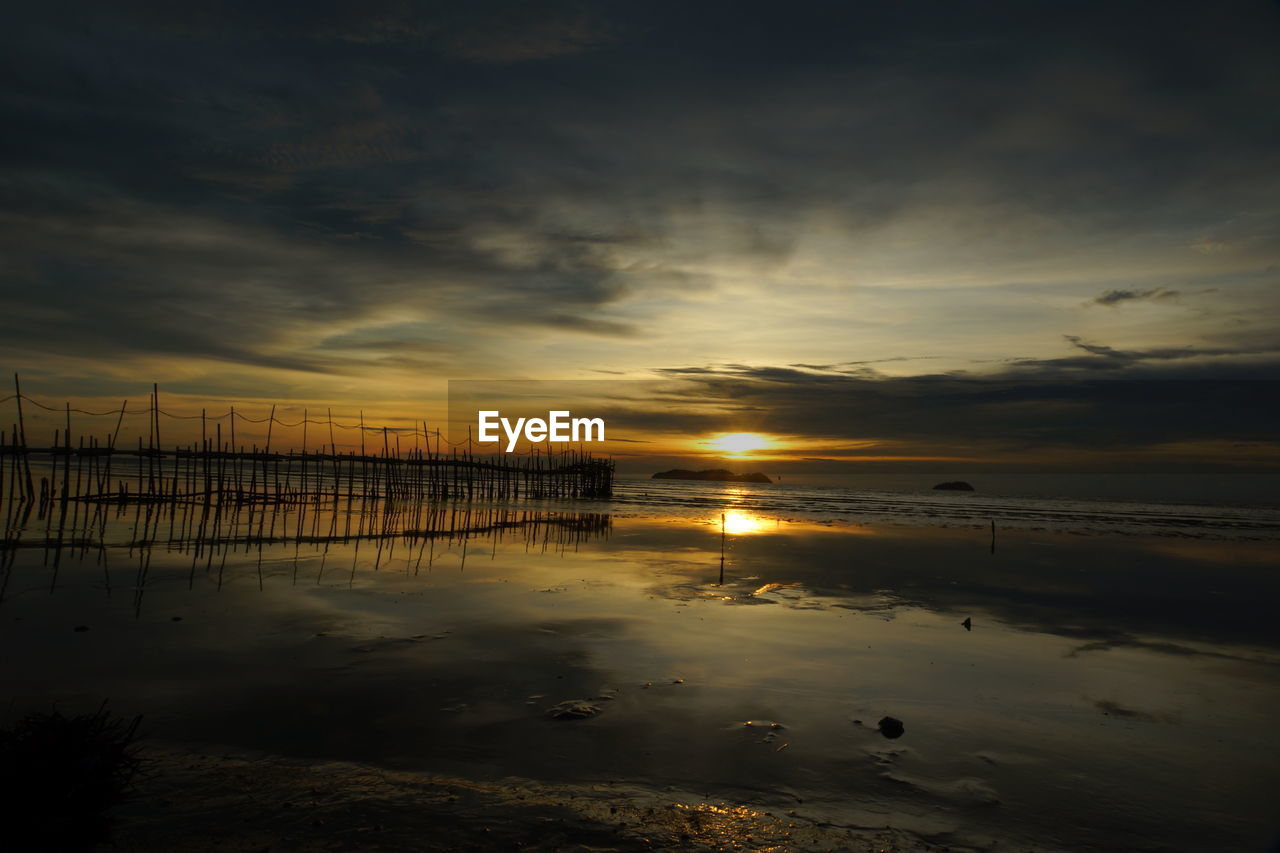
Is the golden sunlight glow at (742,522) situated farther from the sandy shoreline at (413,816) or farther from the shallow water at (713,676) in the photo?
the sandy shoreline at (413,816)

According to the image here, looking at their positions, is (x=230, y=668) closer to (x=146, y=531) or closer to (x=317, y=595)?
(x=317, y=595)

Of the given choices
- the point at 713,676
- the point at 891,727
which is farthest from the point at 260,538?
the point at 891,727

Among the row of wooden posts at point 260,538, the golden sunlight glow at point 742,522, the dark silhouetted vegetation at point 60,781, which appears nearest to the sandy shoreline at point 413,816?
the dark silhouetted vegetation at point 60,781

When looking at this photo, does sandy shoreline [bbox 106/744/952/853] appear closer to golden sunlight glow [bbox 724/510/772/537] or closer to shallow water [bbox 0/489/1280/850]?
shallow water [bbox 0/489/1280/850]

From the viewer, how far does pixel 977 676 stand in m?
9.48

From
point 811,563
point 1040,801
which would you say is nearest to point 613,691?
point 1040,801

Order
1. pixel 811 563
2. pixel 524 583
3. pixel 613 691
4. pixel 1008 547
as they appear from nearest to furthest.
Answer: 1. pixel 613 691
2. pixel 524 583
3. pixel 811 563
4. pixel 1008 547

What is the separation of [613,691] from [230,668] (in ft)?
14.2

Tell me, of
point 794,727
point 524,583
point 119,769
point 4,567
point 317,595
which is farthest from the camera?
point 524,583

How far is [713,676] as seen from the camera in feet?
29.1

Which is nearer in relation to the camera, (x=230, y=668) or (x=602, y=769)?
(x=602, y=769)

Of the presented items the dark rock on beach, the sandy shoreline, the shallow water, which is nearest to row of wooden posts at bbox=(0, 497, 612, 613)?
the shallow water

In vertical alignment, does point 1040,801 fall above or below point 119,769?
below

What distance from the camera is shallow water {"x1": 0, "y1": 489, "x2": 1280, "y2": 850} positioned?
6.05m
